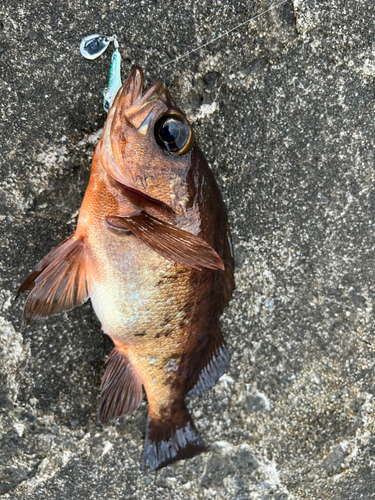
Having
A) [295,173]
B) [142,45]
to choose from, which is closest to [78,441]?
[295,173]

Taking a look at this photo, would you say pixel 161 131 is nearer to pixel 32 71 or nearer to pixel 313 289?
pixel 32 71

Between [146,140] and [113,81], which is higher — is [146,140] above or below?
below

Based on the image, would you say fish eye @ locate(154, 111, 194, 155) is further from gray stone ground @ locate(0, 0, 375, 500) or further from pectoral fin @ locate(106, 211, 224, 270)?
gray stone ground @ locate(0, 0, 375, 500)

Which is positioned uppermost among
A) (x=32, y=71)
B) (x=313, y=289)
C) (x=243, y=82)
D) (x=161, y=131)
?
(x=243, y=82)

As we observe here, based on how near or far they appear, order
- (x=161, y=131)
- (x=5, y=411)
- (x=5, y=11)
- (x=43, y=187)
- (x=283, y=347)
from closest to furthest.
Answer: (x=161, y=131) → (x=5, y=11) → (x=43, y=187) → (x=5, y=411) → (x=283, y=347)

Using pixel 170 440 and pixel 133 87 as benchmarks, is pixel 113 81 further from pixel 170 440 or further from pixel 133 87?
pixel 170 440

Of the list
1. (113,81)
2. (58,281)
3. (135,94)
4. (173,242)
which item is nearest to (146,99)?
(135,94)
